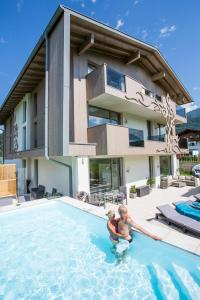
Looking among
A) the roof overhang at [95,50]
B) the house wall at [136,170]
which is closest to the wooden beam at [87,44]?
the roof overhang at [95,50]

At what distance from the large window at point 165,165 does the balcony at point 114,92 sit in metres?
6.92

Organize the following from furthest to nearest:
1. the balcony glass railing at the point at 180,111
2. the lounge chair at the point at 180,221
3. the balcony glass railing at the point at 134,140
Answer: the balcony glass railing at the point at 180,111
the balcony glass railing at the point at 134,140
the lounge chair at the point at 180,221

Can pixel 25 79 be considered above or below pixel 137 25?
below

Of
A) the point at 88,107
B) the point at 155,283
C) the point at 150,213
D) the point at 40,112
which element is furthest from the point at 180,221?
the point at 40,112

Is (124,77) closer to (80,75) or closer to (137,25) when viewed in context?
(80,75)

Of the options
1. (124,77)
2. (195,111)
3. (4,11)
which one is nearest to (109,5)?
(124,77)

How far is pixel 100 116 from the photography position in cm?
1119

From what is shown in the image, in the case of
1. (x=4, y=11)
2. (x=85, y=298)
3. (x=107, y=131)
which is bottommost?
(x=85, y=298)

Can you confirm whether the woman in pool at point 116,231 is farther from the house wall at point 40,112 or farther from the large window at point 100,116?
the house wall at point 40,112

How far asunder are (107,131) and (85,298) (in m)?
6.79

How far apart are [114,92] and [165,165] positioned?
37.0 feet

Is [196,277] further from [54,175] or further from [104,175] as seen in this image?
[54,175]

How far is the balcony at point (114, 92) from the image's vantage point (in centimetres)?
947

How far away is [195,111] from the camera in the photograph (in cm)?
8238
